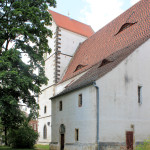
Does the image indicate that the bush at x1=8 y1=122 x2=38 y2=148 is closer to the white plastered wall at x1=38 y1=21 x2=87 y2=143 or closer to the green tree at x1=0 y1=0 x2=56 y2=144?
the white plastered wall at x1=38 y1=21 x2=87 y2=143

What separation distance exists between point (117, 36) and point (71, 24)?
1259cm

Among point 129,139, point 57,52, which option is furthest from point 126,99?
point 57,52

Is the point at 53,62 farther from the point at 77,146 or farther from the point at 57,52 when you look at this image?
the point at 77,146

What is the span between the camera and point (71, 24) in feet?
111

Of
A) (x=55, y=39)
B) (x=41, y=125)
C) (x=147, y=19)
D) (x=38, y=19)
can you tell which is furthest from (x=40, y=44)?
(x=41, y=125)

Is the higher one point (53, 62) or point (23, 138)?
point (53, 62)

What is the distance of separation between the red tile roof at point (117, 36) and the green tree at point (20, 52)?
661 cm

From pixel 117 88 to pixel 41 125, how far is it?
1782cm

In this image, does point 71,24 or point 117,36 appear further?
point 71,24

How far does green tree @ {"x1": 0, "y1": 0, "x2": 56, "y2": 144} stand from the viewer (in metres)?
14.9

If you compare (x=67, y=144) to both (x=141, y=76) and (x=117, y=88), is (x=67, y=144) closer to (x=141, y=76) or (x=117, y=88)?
(x=117, y=88)

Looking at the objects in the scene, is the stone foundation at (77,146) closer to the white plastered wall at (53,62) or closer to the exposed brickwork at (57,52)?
the white plastered wall at (53,62)

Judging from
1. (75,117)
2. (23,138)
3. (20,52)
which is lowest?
(23,138)

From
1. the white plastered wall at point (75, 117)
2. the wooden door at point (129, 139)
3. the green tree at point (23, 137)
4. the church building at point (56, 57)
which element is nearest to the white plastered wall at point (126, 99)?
the wooden door at point (129, 139)
